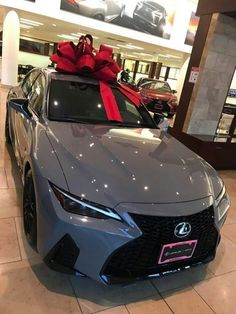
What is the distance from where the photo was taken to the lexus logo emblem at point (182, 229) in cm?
139

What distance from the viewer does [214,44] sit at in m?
3.66

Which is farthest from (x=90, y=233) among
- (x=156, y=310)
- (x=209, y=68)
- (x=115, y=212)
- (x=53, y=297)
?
(x=209, y=68)

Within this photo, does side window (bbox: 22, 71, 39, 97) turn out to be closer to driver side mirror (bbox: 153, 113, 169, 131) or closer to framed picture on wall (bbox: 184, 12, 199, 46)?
driver side mirror (bbox: 153, 113, 169, 131)

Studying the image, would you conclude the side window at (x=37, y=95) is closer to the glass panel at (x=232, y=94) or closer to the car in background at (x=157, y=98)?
the glass panel at (x=232, y=94)

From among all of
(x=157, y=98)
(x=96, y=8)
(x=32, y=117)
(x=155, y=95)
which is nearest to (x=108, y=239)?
(x=32, y=117)

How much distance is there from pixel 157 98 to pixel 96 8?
3.49 meters

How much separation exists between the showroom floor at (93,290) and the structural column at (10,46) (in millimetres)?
8255

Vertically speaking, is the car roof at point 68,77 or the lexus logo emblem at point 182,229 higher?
the car roof at point 68,77

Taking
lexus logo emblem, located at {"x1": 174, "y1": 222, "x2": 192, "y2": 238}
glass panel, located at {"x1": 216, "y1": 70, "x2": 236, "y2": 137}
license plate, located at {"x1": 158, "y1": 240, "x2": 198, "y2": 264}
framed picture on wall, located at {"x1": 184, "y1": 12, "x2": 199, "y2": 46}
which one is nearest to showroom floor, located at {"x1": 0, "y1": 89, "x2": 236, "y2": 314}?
license plate, located at {"x1": 158, "y1": 240, "x2": 198, "y2": 264}

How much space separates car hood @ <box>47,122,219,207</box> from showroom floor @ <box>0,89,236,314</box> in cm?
61

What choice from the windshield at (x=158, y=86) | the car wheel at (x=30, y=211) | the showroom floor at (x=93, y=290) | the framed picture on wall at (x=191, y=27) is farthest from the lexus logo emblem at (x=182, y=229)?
the framed picture on wall at (x=191, y=27)

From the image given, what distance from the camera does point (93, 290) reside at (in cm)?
157

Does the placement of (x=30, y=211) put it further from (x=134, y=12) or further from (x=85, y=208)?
(x=134, y=12)

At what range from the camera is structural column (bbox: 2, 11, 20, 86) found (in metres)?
8.40
